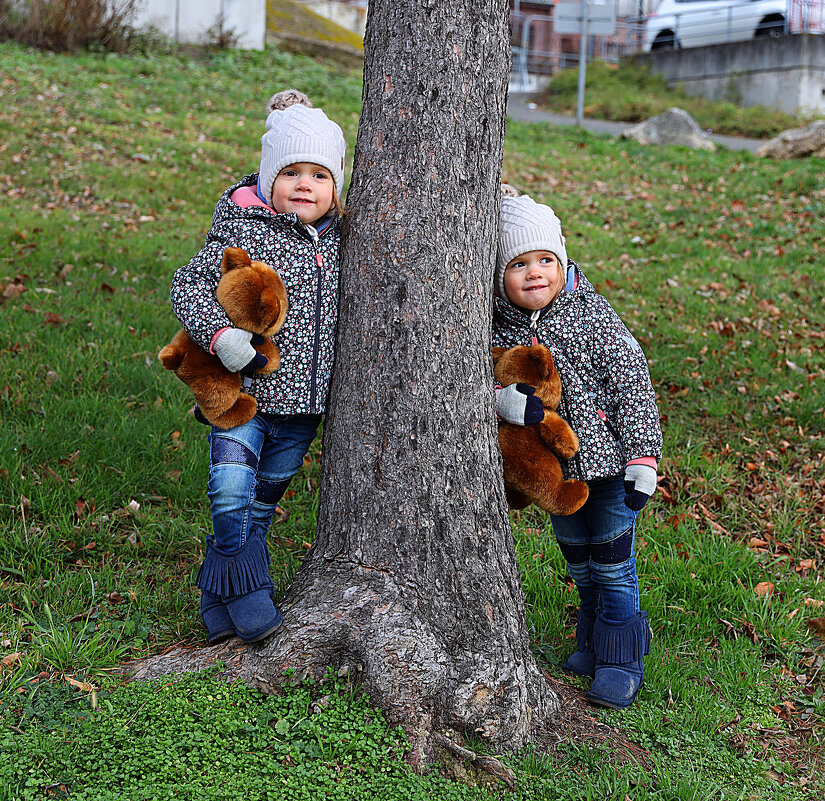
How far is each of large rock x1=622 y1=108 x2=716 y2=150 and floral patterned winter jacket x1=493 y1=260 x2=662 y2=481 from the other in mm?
13560

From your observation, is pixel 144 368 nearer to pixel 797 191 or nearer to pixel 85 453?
pixel 85 453

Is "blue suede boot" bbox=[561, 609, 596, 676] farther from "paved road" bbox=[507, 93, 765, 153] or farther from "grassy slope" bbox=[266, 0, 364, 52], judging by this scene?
"grassy slope" bbox=[266, 0, 364, 52]

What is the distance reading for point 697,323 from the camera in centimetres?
651

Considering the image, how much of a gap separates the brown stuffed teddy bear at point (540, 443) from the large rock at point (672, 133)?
13748mm

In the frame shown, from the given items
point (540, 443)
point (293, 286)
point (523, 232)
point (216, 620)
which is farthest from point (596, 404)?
point (216, 620)

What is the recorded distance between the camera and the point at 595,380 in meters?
2.82

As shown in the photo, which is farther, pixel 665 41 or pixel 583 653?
pixel 665 41

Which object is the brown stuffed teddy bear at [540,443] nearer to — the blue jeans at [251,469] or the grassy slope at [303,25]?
the blue jeans at [251,469]

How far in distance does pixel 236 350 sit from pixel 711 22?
24863mm

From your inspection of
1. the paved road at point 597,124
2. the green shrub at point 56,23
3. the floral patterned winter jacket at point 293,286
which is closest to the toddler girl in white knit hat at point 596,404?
the floral patterned winter jacket at point 293,286

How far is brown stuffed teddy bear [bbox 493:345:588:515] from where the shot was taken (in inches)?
107

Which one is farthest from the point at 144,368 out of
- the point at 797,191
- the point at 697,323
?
the point at 797,191

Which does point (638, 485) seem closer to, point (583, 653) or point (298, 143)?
point (583, 653)

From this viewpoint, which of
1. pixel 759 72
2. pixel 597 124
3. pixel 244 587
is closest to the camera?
pixel 244 587
